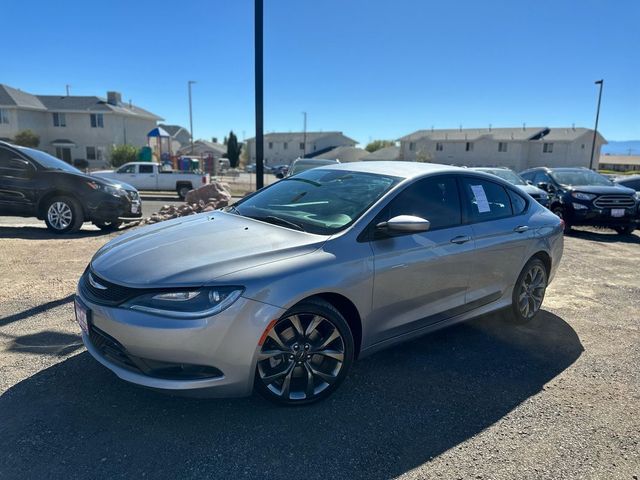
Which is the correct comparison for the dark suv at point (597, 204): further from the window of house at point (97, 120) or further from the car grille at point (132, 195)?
the window of house at point (97, 120)

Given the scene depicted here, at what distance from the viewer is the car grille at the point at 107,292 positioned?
8.47 feet

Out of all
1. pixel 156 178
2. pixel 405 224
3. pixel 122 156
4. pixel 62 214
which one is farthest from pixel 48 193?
pixel 122 156

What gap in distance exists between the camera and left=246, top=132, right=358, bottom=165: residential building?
3004 inches

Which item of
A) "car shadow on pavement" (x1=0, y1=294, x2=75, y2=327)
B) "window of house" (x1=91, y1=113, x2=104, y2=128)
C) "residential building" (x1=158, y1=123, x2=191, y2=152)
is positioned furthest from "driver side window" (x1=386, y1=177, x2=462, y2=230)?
"residential building" (x1=158, y1=123, x2=191, y2=152)

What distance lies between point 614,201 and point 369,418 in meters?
10.4

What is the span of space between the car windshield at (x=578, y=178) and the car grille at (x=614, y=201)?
1.06 m

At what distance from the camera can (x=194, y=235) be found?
3.21 m

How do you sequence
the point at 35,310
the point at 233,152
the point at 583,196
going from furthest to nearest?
the point at 233,152 → the point at 583,196 → the point at 35,310

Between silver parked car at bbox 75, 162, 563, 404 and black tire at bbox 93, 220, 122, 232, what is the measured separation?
18.6 ft

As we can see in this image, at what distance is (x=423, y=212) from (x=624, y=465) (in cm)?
206

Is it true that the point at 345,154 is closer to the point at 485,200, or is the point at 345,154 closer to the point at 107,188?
the point at 107,188

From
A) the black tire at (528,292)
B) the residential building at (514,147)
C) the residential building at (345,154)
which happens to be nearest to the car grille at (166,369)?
the black tire at (528,292)

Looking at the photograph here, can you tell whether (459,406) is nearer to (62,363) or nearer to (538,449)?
(538,449)

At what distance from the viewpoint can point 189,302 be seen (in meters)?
2.49
